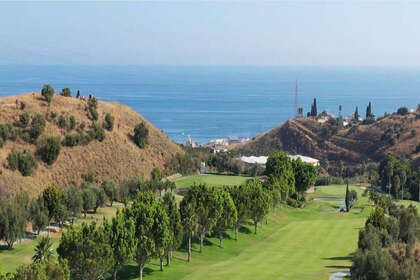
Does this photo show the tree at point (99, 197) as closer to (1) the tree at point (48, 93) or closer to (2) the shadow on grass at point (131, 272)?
(2) the shadow on grass at point (131, 272)

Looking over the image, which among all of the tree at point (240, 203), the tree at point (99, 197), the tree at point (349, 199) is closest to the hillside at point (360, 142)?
the tree at point (349, 199)

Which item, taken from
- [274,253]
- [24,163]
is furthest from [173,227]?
[24,163]

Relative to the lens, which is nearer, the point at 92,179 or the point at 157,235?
the point at 157,235

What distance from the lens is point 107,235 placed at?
47.7 meters

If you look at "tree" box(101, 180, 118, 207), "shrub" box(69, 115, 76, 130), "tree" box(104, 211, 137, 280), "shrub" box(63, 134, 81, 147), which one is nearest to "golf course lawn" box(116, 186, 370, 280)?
"tree" box(104, 211, 137, 280)

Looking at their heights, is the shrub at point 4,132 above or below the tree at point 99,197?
above

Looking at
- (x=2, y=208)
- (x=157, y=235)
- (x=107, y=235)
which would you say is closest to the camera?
(x=107, y=235)

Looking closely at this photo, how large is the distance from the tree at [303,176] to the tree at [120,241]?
58052 millimetres

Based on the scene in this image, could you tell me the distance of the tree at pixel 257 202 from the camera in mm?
74000

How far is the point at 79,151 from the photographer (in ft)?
326

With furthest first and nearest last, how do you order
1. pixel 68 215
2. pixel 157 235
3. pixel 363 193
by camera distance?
pixel 363 193 → pixel 68 215 → pixel 157 235

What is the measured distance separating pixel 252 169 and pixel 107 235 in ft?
250

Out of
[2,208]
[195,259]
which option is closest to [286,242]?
[195,259]

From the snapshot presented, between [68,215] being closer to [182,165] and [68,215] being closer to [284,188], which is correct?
[284,188]
